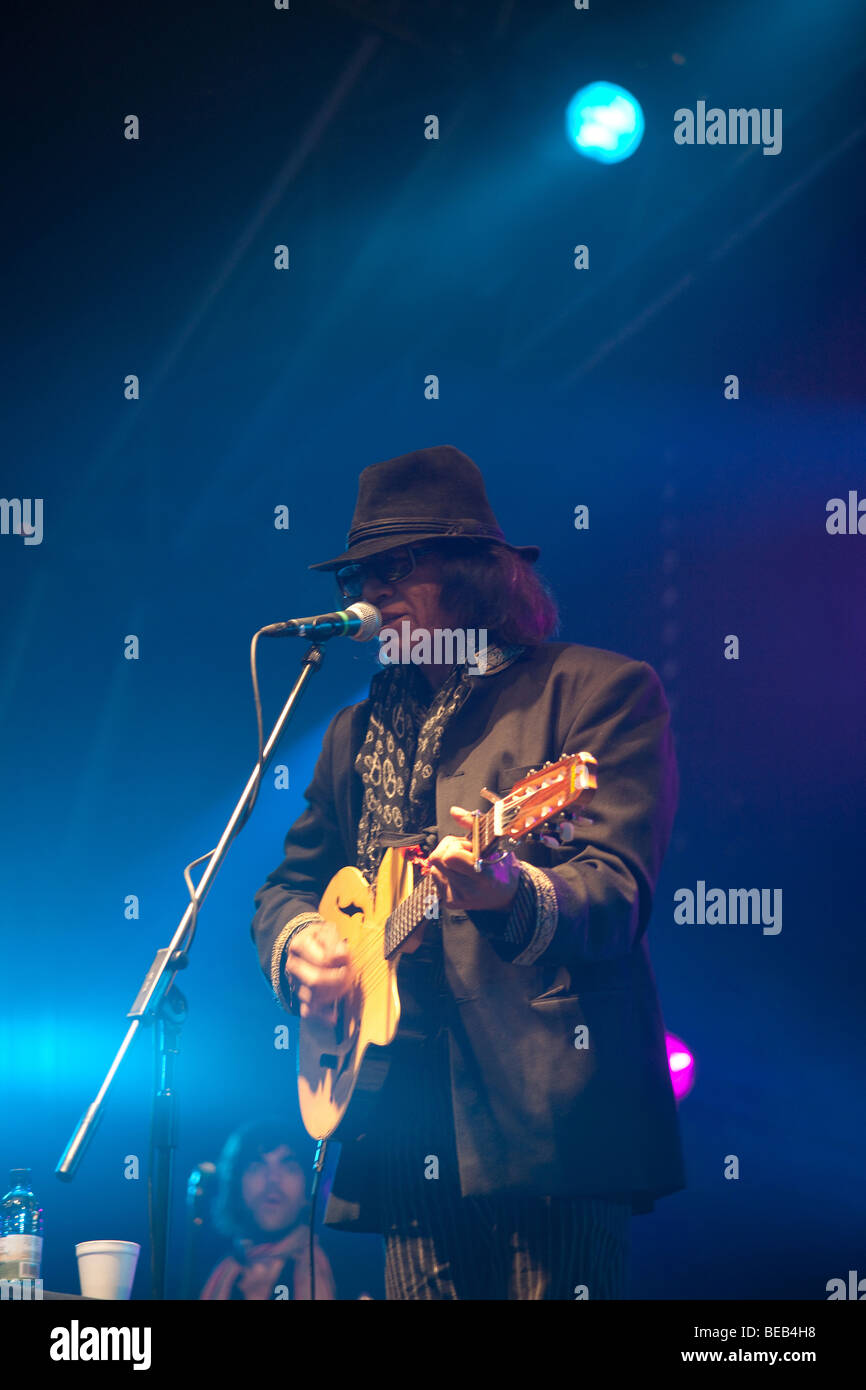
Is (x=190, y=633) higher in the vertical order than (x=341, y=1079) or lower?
higher

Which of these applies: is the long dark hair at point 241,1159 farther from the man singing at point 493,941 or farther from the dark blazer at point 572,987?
the dark blazer at point 572,987

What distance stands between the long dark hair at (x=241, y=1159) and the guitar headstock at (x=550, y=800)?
10.1ft

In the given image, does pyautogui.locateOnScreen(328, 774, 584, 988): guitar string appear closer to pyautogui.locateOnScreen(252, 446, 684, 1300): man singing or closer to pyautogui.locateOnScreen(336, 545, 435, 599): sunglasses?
pyautogui.locateOnScreen(252, 446, 684, 1300): man singing

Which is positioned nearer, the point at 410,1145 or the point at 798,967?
the point at 410,1145

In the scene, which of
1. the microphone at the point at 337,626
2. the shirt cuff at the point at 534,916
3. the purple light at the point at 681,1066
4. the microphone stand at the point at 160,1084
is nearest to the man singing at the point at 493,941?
the shirt cuff at the point at 534,916

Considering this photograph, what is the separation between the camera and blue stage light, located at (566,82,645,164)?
4512 millimetres

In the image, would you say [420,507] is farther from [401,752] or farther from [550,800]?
[550,800]

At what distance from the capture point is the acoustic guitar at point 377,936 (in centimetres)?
235

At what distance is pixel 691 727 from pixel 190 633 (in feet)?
6.49

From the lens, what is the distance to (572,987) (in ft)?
8.43

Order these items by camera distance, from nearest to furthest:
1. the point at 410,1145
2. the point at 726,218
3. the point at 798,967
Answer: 1. the point at 410,1145
2. the point at 798,967
3. the point at 726,218

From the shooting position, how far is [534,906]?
7.84 ft

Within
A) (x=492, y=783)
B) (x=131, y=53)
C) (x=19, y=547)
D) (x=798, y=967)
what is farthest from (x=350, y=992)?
(x=131, y=53)
